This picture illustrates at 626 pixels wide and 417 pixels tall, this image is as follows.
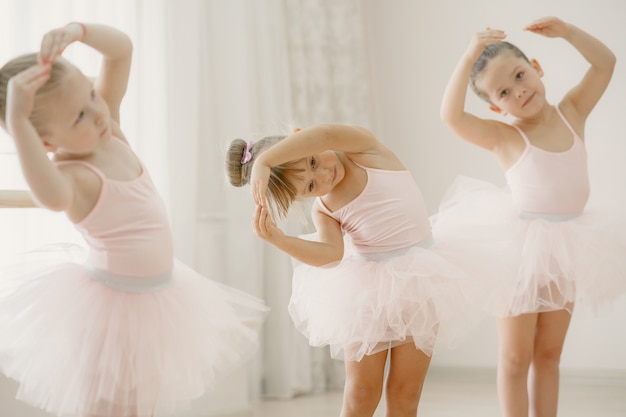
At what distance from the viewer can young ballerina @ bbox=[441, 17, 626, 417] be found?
210 cm

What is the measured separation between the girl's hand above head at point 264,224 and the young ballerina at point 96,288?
20 centimetres

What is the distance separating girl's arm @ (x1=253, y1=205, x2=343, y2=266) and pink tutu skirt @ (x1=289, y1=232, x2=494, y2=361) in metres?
0.05

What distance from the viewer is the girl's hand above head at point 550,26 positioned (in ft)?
7.26

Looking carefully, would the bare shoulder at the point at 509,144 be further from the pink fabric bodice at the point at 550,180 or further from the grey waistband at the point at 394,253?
the grey waistband at the point at 394,253

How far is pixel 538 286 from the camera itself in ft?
6.89

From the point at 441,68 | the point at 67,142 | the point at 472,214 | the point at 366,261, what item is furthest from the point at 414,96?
A: the point at 67,142

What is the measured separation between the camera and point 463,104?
2.14 metres

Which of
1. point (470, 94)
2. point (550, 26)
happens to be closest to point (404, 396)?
point (550, 26)

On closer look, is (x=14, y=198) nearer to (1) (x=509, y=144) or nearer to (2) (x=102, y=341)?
(2) (x=102, y=341)

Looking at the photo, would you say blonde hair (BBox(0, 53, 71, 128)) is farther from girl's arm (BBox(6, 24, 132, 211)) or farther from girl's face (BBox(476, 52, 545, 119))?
girl's face (BBox(476, 52, 545, 119))

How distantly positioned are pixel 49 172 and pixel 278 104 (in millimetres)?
2164

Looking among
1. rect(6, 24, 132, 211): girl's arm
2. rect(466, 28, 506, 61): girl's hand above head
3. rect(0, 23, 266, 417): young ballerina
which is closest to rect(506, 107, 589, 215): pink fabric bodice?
rect(466, 28, 506, 61): girl's hand above head

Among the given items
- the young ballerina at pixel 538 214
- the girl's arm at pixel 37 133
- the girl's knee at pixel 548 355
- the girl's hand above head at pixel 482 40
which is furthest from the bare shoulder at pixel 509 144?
the girl's arm at pixel 37 133

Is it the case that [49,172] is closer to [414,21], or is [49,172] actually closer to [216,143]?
[216,143]
